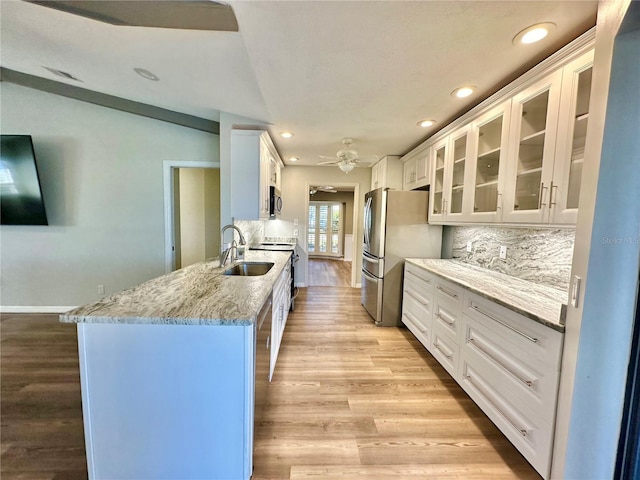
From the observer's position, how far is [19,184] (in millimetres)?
3117

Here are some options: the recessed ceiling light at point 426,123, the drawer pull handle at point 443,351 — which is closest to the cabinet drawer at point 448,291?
the drawer pull handle at point 443,351

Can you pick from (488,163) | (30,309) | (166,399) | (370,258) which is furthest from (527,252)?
(30,309)

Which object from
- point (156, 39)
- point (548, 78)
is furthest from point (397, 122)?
point (156, 39)

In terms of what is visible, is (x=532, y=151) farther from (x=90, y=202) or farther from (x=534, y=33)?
(x=90, y=202)

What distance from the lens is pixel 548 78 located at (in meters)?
1.53

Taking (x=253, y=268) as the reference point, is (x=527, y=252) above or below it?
above

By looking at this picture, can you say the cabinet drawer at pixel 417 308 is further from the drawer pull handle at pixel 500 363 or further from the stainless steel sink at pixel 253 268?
the stainless steel sink at pixel 253 268

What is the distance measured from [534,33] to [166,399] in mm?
2625

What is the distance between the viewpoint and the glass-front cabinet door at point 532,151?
60.1 inches

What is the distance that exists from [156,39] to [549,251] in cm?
320

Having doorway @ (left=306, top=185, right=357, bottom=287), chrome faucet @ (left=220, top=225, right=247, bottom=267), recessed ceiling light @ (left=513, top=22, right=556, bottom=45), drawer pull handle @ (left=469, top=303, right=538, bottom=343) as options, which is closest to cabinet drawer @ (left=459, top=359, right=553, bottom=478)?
drawer pull handle @ (left=469, top=303, right=538, bottom=343)

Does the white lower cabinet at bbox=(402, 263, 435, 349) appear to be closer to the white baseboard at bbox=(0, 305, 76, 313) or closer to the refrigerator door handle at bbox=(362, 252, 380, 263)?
the refrigerator door handle at bbox=(362, 252, 380, 263)

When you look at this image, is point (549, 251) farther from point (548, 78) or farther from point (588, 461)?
point (588, 461)

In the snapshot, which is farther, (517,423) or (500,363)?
(500,363)
